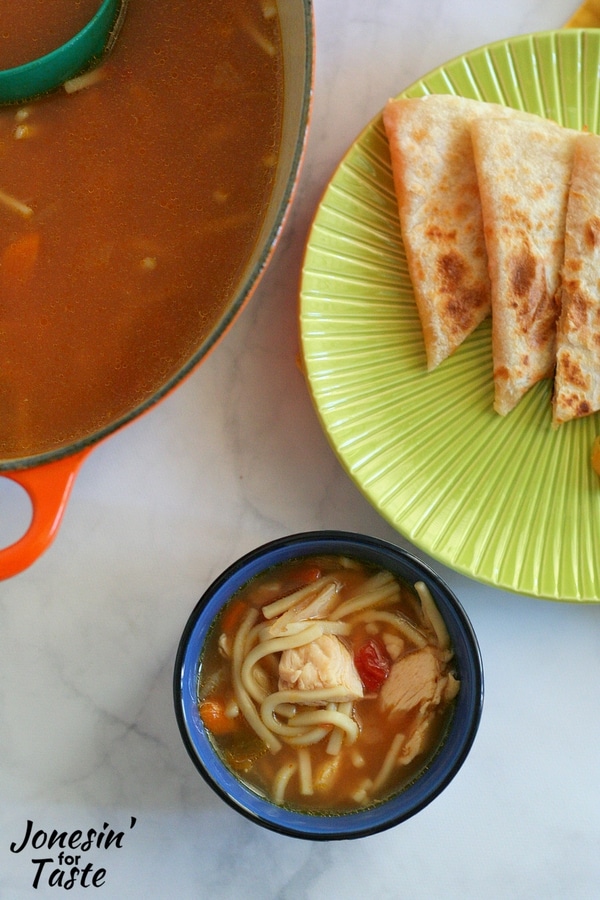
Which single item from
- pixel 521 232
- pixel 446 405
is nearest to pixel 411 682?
pixel 446 405

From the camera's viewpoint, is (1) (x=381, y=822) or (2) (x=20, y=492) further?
(2) (x=20, y=492)

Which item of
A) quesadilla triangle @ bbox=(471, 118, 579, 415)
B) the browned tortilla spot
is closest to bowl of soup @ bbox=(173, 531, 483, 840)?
quesadilla triangle @ bbox=(471, 118, 579, 415)

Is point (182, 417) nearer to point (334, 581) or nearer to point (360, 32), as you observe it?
point (334, 581)

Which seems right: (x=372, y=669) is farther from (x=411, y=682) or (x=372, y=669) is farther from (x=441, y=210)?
(x=441, y=210)

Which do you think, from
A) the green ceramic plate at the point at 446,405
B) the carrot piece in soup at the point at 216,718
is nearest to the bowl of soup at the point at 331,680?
the carrot piece in soup at the point at 216,718

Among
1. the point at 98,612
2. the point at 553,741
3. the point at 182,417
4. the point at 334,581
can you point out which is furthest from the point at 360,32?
the point at 553,741
